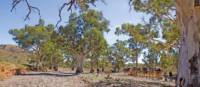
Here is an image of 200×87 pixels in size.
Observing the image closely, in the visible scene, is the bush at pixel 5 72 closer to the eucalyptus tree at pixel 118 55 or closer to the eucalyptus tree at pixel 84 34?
the eucalyptus tree at pixel 84 34

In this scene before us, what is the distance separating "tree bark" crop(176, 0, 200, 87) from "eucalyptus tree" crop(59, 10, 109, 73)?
4900 cm

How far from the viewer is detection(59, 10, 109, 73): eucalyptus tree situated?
2393 inches

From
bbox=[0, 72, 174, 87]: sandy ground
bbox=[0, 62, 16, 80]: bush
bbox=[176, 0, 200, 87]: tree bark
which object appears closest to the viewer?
bbox=[176, 0, 200, 87]: tree bark

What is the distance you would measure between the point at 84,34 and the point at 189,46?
50909mm

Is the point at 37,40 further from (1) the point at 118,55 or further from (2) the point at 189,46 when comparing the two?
(2) the point at 189,46

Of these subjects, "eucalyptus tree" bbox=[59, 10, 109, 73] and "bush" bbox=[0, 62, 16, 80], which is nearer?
"bush" bbox=[0, 62, 16, 80]

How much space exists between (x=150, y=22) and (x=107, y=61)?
5610 cm

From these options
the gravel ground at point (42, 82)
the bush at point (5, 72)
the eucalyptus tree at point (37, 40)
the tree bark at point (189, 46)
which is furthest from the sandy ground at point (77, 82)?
the eucalyptus tree at point (37, 40)

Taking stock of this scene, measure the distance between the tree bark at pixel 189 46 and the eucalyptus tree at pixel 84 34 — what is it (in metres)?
49.0

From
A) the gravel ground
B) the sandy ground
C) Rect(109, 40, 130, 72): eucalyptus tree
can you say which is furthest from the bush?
Rect(109, 40, 130, 72): eucalyptus tree

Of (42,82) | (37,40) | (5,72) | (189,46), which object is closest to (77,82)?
(42,82)

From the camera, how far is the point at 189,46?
11.1 m

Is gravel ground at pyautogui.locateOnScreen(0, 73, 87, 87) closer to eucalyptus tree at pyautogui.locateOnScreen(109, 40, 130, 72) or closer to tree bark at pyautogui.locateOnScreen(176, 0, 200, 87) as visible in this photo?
tree bark at pyautogui.locateOnScreen(176, 0, 200, 87)

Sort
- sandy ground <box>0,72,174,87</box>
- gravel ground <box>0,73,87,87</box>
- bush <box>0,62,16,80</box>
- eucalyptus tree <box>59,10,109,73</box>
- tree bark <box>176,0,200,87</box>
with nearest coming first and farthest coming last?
tree bark <box>176,0,200,87</box> → gravel ground <box>0,73,87,87</box> → sandy ground <box>0,72,174,87</box> → bush <box>0,62,16,80</box> → eucalyptus tree <box>59,10,109,73</box>
